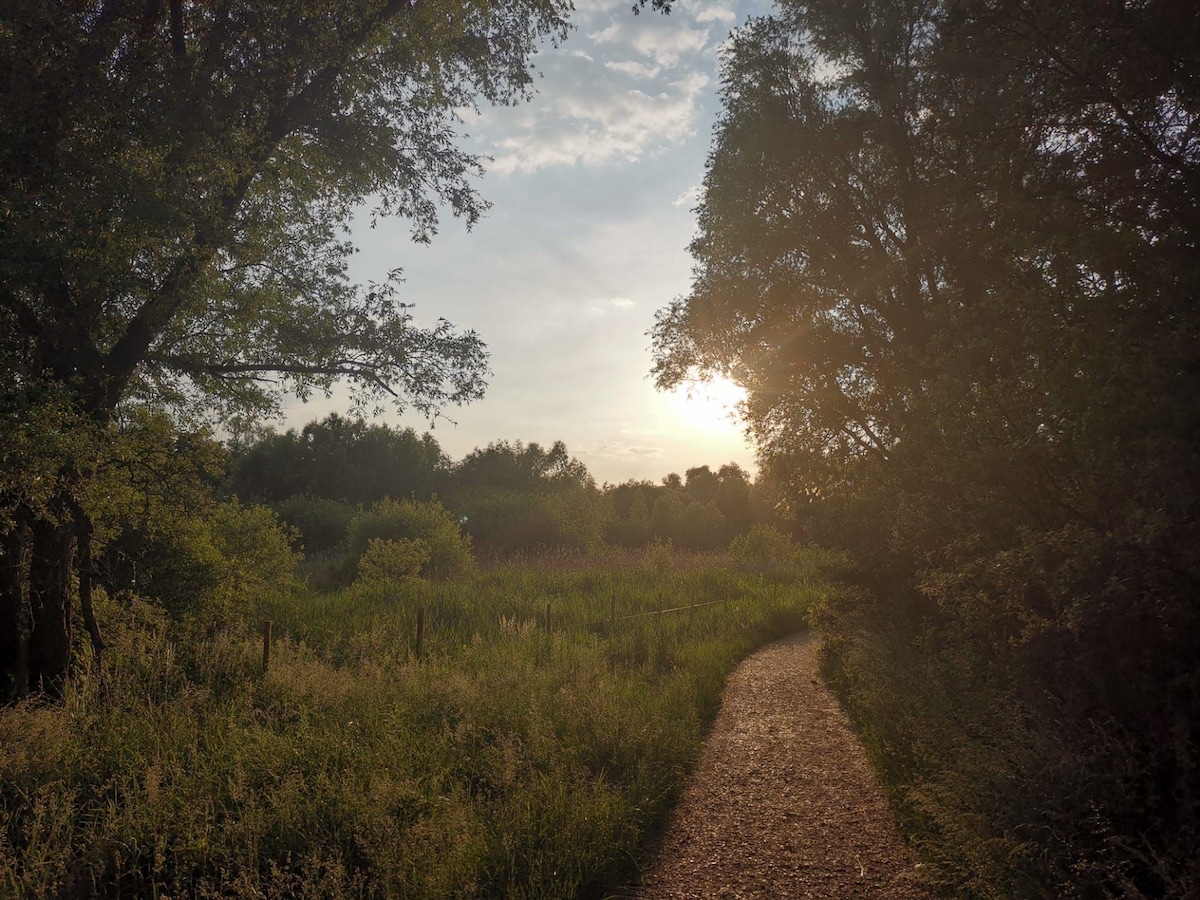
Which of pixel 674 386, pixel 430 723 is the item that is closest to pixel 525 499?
pixel 674 386

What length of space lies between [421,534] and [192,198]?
19358 mm

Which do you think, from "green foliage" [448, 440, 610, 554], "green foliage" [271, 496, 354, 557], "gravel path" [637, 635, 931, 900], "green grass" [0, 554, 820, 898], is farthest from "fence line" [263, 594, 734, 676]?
"green foliage" [271, 496, 354, 557]

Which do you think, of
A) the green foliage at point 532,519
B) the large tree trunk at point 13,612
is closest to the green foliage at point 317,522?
the green foliage at point 532,519

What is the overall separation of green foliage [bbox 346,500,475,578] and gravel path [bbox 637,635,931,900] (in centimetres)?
1706

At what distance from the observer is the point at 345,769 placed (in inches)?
235

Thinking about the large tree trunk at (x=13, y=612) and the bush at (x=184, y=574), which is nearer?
the large tree trunk at (x=13, y=612)

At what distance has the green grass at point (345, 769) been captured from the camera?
4.88 m

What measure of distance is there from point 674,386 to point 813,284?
3.85 m

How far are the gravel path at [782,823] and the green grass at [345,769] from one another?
1.18 ft

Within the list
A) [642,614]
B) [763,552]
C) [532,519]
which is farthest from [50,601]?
[532,519]

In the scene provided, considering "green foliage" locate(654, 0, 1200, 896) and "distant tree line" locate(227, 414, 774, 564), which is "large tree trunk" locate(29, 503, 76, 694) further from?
"distant tree line" locate(227, 414, 774, 564)

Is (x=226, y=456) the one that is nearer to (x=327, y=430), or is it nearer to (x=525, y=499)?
(x=525, y=499)

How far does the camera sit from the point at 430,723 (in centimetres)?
770

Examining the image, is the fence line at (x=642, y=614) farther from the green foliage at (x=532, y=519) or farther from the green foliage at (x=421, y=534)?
the green foliage at (x=532, y=519)
